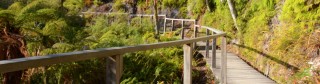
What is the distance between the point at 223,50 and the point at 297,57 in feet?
4.46

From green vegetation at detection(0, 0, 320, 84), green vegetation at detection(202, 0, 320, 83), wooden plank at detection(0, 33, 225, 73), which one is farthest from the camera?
green vegetation at detection(202, 0, 320, 83)

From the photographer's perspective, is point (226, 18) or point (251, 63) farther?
point (226, 18)

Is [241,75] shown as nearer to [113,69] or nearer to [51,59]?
[113,69]

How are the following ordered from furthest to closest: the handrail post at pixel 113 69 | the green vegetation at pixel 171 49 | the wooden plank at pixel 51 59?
the green vegetation at pixel 171 49
the handrail post at pixel 113 69
the wooden plank at pixel 51 59

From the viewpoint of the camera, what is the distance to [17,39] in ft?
17.1

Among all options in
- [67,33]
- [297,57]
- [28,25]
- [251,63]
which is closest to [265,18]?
[251,63]

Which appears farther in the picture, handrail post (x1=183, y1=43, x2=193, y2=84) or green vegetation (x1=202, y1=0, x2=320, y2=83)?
green vegetation (x1=202, y1=0, x2=320, y2=83)

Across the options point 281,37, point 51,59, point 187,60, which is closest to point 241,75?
point 281,37

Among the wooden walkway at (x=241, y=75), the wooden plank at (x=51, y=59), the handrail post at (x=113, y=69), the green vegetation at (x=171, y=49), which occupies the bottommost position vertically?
the wooden walkway at (x=241, y=75)

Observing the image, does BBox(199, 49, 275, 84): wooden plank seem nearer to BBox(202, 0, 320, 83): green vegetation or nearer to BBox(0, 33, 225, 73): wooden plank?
BBox(202, 0, 320, 83): green vegetation

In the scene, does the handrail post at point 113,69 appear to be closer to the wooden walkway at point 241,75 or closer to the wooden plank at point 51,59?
the wooden plank at point 51,59

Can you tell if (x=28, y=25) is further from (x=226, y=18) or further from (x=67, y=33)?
(x=226, y=18)

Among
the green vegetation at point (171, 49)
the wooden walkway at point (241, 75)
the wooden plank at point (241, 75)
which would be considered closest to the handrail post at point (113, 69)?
the green vegetation at point (171, 49)

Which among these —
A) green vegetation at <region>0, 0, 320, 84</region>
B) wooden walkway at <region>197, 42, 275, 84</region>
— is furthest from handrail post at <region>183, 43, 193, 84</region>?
wooden walkway at <region>197, 42, 275, 84</region>
